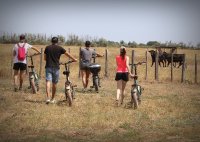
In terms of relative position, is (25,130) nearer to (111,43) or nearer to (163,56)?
(163,56)

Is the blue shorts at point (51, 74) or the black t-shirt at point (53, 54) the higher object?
the black t-shirt at point (53, 54)

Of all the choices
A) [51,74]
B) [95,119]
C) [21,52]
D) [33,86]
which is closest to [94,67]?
[33,86]

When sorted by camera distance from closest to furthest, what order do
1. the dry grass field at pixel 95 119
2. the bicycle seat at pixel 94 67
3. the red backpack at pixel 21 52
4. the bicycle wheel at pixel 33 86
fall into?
the dry grass field at pixel 95 119
the red backpack at pixel 21 52
the bicycle wheel at pixel 33 86
the bicycle seat at pixel 94 67

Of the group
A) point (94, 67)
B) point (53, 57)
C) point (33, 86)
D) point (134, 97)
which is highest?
point (53, 57)

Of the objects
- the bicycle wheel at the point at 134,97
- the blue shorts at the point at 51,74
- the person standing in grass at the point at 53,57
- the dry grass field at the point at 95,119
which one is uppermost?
the person standing in grass at the point at 53,57

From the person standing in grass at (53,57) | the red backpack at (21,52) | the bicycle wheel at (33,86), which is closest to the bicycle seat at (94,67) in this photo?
the bicycle wheel at (33,86)

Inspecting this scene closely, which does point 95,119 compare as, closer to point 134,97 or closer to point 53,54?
point 134,97

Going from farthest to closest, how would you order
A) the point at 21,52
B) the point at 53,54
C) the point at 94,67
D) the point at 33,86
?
the point at 94,67
the point at 33,86
the point at 21,52
the point at 53,54

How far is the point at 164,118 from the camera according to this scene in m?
12.2

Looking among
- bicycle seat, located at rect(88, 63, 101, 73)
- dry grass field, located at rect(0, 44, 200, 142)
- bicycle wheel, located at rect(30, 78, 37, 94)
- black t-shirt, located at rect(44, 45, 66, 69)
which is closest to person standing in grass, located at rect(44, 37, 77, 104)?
black t-shirt, located at rect(44, 45, 66, 69)

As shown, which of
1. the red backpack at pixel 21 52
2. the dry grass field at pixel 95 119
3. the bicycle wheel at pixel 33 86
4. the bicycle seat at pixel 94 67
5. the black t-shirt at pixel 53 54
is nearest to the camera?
the dry grass field at pixel 95 119

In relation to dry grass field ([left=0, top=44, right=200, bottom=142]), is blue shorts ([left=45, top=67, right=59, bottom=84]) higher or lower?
higher

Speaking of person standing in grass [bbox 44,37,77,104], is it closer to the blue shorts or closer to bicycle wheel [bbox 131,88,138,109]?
the blue shorts

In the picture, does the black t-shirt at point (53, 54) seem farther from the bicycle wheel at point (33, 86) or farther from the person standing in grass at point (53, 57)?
the bicycle wheel at point (33, 86)
